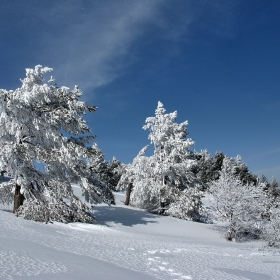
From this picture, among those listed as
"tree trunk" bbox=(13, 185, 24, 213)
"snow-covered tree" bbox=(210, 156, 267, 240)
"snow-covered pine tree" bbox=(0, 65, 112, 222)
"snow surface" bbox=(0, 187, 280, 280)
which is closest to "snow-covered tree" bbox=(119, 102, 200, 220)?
"snow-covered tree" bbox=(210, 156, 267, 240)

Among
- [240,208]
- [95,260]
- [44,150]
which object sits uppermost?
[44,150]

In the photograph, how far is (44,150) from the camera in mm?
14500

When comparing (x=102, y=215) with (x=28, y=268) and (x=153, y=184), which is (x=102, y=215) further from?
(x=28, y=268)

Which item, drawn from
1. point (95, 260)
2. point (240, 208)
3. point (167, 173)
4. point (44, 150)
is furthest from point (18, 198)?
point (240, 208)

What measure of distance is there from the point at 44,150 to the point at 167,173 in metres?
13.6

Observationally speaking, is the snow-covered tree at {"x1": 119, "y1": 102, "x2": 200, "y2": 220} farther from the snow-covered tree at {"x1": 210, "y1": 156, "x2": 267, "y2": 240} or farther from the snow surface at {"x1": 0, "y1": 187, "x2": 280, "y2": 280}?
the snow surface at {"x1": 0, "y1": 187, "x2": 280, "y2": 280}

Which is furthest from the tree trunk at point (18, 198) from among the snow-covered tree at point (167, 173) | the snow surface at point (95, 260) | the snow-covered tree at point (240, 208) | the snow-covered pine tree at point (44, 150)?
the snow-covered tree at point (240, 208)

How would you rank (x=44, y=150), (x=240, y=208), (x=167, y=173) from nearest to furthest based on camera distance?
(x=44, y=150) → (x=240, y=208) → (x=167, y=173)

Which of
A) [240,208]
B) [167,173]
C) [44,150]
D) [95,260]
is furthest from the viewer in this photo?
[167,173]

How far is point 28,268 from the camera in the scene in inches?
217

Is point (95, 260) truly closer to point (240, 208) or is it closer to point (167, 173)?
point (240, 208)

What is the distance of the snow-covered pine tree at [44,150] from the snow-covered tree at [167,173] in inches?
362

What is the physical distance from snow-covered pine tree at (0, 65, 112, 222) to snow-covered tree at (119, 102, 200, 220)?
30.2 ft

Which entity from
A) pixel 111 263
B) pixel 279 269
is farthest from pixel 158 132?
pixel 111 263
